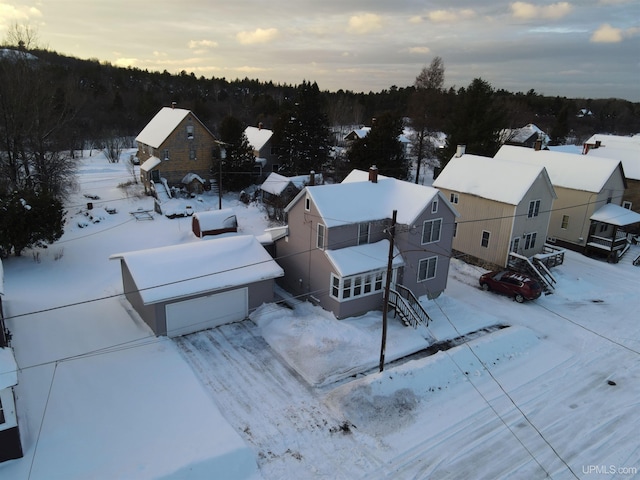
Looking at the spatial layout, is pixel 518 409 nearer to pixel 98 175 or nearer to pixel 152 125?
pixel 152 125

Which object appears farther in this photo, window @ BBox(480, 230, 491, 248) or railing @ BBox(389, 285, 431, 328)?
window @ BBox(480, 230, 491, 248)

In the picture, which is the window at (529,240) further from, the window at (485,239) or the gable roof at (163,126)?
the gable roof at (163,126)

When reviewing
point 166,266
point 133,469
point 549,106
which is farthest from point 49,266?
point 549,106

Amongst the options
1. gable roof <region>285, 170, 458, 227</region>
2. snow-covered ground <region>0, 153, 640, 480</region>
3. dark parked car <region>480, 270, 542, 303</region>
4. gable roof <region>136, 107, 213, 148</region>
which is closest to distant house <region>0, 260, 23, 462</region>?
snow-covered ground <region>0, 153, 640, 480</region>

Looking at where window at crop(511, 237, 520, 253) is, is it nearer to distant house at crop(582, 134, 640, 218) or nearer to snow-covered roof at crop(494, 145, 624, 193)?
snow-covered roof at crop(494, 145, 624, 193)

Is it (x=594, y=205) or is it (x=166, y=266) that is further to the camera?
(x=594, y=205)

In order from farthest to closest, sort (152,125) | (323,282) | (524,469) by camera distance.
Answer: (152,125) → (323,282) → (524,469)
